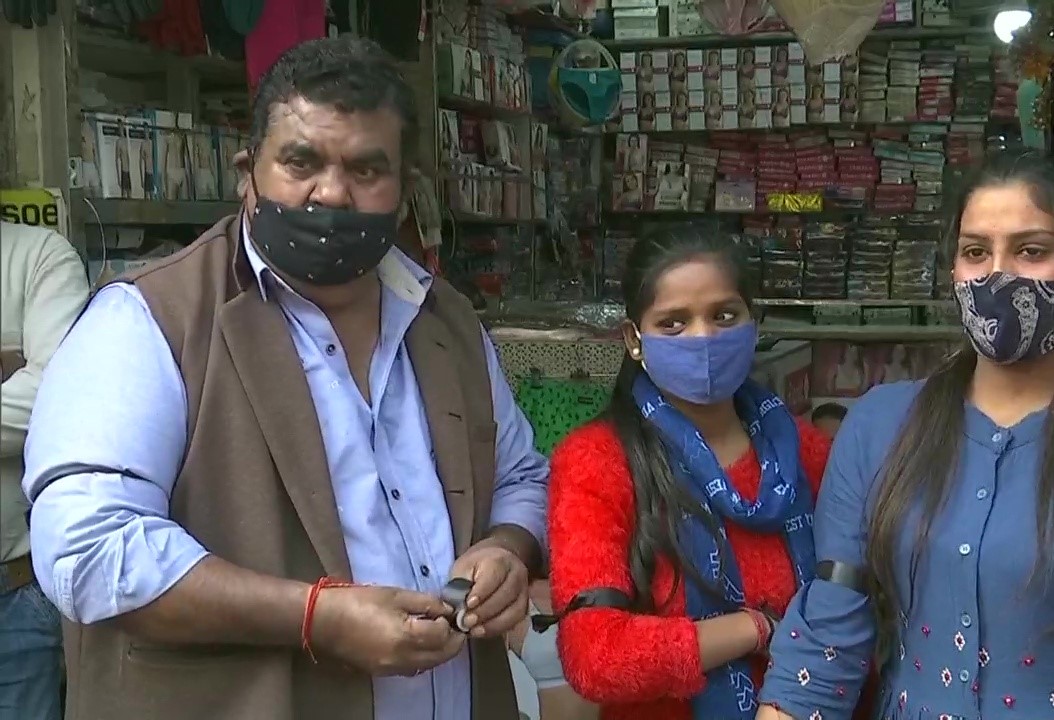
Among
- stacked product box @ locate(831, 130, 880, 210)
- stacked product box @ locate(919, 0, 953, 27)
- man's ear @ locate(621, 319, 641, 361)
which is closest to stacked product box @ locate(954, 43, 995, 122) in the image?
stacked product box @ locate(919, 0, 953, 27)

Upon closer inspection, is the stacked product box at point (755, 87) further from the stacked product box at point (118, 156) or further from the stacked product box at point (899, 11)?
the stacked product box at point (118, 156)

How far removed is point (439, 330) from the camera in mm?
1684

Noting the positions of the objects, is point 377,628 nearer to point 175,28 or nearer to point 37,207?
point 37,207

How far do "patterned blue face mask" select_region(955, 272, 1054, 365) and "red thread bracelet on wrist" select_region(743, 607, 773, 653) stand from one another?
0.49 metres

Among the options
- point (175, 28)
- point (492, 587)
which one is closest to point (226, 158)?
point (175, 28)

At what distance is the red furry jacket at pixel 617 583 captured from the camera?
160cm

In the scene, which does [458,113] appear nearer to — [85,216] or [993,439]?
[85,216]

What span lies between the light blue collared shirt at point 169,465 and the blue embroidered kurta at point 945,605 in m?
0.41

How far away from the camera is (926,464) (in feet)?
5.04

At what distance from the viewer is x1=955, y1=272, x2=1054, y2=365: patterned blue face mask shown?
4.90 ft

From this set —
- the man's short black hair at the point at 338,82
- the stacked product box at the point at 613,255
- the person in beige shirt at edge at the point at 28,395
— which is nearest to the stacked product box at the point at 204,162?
the person in beige shirt at edge at the point at 28,395

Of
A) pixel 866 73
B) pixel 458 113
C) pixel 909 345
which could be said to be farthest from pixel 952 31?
pixel 458 113

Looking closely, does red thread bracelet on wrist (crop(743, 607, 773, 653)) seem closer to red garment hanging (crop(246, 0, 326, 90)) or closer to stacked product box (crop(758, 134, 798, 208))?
red garment hanging (crop(246, 0, 326, 90))

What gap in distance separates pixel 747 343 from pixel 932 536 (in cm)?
46
